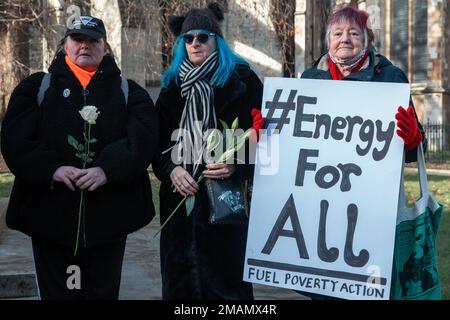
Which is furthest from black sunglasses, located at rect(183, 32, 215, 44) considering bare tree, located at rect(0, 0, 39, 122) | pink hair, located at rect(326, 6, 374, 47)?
bare tree, located at rect(0, 0, 39, 122)

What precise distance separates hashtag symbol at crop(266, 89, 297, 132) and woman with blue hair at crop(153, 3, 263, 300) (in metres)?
0.19

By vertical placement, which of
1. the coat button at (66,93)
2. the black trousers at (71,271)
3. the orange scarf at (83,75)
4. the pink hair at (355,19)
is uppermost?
the pink hair at (355,19)

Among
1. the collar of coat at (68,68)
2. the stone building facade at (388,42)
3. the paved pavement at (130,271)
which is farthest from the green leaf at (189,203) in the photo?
the stone building facade at (388,42)

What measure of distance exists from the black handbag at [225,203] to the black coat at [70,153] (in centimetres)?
36

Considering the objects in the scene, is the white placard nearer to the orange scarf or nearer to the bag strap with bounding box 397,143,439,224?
the bag strap with bounding box 397,143,439,224

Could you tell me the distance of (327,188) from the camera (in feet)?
13.4

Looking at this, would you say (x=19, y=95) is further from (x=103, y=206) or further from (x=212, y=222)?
(x=212, y=222)

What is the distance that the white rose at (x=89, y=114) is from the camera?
4.02 meters

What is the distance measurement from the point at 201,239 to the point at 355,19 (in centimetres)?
135

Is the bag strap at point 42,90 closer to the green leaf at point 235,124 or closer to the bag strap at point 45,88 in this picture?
the bag strap at point 45,88

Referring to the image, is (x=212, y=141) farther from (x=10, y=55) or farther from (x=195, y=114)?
(x=10, y=55)

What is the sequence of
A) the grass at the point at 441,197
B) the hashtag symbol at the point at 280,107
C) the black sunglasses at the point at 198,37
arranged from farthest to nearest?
the grass at the point at 441,197 < the black sunglasses at the point at 198,37 < the hashtag symbol at the point at 280,107
